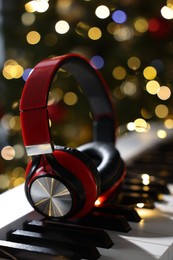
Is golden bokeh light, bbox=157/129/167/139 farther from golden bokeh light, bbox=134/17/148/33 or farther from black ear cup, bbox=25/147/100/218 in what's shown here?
black ear cup, bbox=25/147/100/218

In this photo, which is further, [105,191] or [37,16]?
[37,16]

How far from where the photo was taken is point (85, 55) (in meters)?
2.31

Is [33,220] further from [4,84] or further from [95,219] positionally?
[4,84]

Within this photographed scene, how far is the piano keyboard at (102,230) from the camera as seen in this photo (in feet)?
2.85

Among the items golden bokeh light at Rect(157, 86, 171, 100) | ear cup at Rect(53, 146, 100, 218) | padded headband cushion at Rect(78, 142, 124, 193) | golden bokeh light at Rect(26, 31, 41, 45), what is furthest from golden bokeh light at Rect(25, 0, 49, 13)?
ear cup at Rect(53, 146, 100, 218)

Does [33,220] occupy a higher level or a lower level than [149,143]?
lower

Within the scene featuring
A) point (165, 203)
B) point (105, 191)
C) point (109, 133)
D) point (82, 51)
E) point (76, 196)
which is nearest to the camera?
point (76, 196)

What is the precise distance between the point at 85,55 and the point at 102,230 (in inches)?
57.7

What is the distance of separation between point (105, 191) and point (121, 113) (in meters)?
1.39

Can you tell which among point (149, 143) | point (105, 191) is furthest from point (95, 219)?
point (149, 143)

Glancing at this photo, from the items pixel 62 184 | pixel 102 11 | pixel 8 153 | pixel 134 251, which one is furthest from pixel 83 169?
pixel 102 11

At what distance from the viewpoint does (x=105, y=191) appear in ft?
3.46

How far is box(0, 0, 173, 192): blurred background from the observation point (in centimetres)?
212

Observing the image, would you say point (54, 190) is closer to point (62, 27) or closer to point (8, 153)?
point (8, 153)
